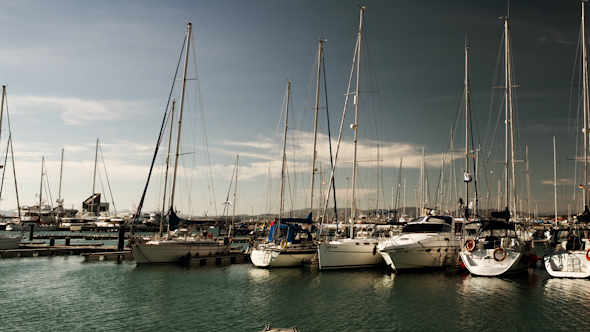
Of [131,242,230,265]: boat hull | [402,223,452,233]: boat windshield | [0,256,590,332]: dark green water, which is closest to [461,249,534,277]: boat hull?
[0,256,590,332]: dark green water

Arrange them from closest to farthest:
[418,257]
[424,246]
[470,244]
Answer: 1. [470,244]
2. [418,257]
3. [424,246]

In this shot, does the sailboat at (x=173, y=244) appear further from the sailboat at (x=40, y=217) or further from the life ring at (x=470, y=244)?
the sailboat at (x=40, y=217)

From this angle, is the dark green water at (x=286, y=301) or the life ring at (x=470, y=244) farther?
the life ring at (x=470, y=244)

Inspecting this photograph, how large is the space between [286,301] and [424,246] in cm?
1267

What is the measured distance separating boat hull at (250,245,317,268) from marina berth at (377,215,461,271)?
18.8 ft

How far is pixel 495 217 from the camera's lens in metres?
28.1

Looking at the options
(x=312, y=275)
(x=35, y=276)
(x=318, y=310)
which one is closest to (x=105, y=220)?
(x=35, y=276)

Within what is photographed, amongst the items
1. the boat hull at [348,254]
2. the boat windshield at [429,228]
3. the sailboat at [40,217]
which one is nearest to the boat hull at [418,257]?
the boat windshield at [429,228]

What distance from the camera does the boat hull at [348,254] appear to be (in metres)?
27.2

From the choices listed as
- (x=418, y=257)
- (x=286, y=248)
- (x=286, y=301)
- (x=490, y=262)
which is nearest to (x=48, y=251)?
(x=286, y=248)

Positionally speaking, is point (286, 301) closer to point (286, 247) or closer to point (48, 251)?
point (286, 247)

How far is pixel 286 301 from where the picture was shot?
19188 millimetres

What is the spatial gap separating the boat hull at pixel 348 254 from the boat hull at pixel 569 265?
1115cm

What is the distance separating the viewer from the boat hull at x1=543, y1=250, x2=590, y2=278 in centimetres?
2269
